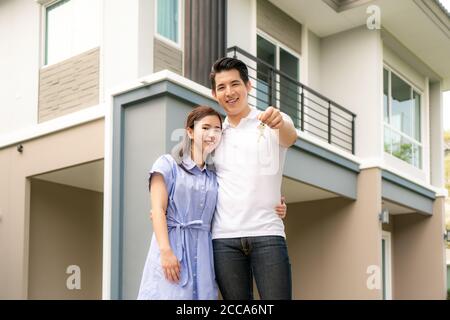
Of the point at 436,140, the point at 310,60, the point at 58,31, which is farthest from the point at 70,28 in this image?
the point at 436,140

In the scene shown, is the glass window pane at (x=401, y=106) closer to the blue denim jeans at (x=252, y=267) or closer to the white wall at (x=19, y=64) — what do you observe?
the white wall at (x=19, y=64)

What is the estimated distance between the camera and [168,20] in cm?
777

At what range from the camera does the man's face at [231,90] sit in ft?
9.27

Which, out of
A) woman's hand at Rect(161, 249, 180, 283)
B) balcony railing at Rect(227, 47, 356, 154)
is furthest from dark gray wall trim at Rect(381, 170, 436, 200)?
woman's hand at Rect(161, 249, 180, 283)

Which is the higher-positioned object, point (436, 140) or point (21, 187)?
point (436, 140)

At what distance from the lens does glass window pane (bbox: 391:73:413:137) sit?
38.3 ft

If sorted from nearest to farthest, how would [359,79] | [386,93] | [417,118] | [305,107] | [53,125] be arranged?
1. [53,125]
2. [305,107]
3. [359,79]
4. [386,93]
5. [417,118]

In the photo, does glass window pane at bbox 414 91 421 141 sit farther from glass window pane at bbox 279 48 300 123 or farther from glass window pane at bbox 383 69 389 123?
glass window pane at bbox 279 48 300 123

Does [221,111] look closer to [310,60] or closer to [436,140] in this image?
[310,60]

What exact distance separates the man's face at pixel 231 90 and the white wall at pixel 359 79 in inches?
302

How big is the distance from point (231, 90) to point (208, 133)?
0.68 feet

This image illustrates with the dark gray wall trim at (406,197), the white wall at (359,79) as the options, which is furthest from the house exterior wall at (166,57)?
the dark gray wall trim at (406,197)
